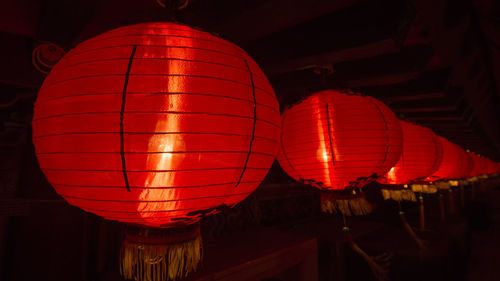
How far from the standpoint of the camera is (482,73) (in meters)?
2.46

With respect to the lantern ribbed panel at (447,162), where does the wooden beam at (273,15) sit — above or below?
above

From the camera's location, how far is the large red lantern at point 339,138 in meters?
1.36

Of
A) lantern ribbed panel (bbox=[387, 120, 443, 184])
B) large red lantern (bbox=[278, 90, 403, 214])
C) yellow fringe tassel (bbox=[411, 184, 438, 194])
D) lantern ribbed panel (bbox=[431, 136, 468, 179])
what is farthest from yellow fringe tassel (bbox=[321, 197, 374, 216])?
yellow fringe tassel (bbox=[411, 184, 438, 194])

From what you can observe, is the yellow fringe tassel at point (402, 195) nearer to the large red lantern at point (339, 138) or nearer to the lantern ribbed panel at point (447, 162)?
the lantern ribbed panel at point (447, 162)

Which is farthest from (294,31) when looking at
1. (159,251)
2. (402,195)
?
(402,195)

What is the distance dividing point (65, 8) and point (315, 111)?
1406 millimetres

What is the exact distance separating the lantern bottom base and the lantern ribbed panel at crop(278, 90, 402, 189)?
75 cm

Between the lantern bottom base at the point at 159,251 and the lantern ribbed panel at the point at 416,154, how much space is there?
206 centimetres

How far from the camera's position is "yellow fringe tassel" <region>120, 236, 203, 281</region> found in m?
0.85

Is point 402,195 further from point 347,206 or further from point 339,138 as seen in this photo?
point 339,138

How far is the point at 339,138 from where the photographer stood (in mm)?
1355

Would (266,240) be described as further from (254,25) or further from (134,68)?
(134,68)

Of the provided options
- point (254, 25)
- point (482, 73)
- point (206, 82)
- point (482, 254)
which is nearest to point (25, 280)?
point (206, 82)

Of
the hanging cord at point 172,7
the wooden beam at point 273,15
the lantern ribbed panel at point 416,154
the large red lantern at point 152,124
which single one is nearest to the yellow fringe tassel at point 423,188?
→ the lantern ribbed panel at point 416,154
